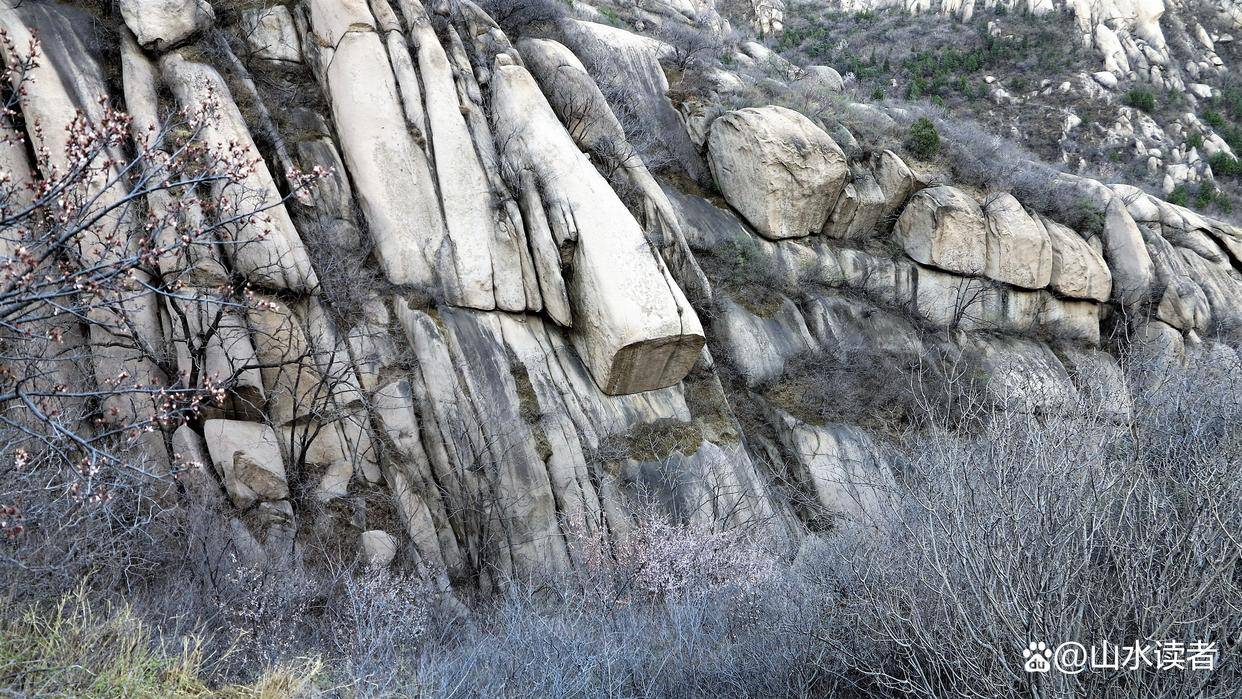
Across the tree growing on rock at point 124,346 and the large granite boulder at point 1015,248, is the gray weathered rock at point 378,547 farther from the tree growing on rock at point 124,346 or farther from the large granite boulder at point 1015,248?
the large granite boulder at point 1015,248

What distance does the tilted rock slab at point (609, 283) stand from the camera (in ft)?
43.1

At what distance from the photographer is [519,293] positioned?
13.4 meters

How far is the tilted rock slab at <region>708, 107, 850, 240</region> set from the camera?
17984mm

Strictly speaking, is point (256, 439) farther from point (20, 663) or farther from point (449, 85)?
point (449, 85)

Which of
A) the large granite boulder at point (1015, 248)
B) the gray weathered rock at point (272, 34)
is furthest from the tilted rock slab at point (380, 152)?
the large granite boulder at point (1015, 248)

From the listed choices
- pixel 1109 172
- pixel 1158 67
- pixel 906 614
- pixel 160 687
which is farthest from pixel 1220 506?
pixel 1158 67

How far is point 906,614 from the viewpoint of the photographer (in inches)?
261

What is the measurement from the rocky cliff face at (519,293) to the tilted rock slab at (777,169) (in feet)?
0.21

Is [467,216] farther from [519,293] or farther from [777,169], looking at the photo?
[777,169]

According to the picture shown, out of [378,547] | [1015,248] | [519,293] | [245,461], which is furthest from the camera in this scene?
[1015,248]

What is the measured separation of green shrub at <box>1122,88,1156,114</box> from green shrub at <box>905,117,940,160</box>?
2665 centimetres

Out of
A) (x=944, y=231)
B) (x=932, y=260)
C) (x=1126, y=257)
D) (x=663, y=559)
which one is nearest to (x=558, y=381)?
(x=663, y=559)

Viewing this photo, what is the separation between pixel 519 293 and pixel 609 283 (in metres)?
1.69

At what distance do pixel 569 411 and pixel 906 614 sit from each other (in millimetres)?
7405
